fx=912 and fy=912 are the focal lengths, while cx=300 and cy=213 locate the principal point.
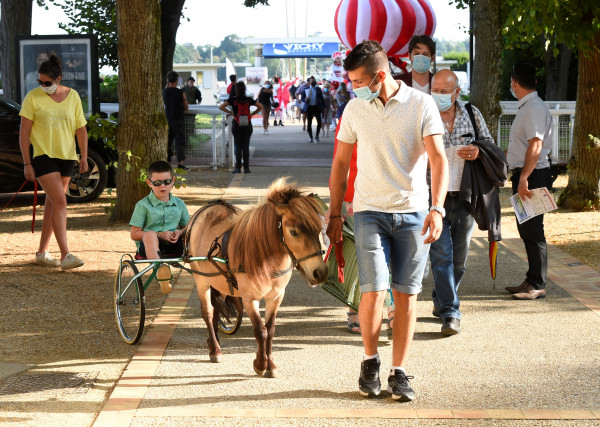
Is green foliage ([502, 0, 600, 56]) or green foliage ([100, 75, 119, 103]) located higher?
green foliage ([502, 0, 600, 56])

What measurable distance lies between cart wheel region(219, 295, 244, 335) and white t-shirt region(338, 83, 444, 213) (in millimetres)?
1710

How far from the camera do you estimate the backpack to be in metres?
18.1

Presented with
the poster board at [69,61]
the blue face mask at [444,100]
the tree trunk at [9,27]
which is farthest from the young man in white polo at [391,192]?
the tree trunk at [9,27]

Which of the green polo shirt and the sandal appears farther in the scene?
the sandal

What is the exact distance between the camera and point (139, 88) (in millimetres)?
11656

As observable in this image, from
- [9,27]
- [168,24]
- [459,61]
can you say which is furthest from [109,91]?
[459,61]

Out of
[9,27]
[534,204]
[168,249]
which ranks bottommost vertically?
[168,249]

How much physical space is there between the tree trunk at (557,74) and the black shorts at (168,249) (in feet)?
84.5

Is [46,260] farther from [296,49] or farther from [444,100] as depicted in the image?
[296,49]

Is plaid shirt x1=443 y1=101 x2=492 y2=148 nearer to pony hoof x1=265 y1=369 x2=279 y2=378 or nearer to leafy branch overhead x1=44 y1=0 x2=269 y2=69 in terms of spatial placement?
pony hoof x1=265 y1=369 x2=279 y2=378

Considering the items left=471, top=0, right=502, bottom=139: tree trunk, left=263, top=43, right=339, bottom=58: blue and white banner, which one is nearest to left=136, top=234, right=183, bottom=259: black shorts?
left=471, top=0, right=502, bottom=139: tree trunk

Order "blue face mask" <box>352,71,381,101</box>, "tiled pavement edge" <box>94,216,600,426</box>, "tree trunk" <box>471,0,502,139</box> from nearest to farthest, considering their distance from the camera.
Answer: "tiled pavement edge" <box>94,216,600,426</box>
"blue face mask" <box>352,71,381,101</box>
"tree trunk" <box>471,0,502,139</box>

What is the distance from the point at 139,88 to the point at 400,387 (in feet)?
24.4

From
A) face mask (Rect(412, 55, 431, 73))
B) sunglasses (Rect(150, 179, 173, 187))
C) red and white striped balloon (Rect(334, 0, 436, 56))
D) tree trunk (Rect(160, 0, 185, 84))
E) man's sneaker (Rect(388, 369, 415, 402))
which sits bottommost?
man's sneaker (Rect(388, 369, 415, 402))
